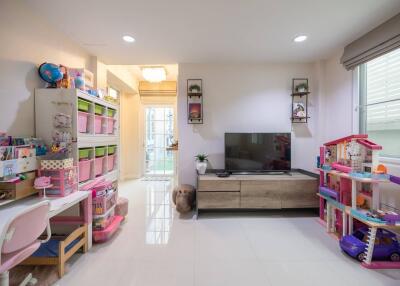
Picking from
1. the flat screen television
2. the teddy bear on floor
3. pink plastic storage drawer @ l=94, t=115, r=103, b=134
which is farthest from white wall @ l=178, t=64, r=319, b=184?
pink plastic storage drawer @ l=94, t=115, r=103, b=134

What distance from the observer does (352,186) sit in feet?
6.72

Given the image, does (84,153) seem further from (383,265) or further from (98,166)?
(383,265)

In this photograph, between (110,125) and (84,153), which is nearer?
(84,153)

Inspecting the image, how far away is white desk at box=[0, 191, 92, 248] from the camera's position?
4.47 ft

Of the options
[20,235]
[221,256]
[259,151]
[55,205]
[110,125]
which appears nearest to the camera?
[20,235]

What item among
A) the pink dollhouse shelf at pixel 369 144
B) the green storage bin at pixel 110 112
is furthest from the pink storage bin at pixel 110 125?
the pink dollhouse shelf at pixel 369 144

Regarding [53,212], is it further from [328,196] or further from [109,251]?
[328,196]

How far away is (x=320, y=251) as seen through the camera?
6.64ft

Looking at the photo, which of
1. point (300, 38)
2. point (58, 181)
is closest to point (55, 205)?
point (58, 181)

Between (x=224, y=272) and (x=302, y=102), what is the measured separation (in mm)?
2817

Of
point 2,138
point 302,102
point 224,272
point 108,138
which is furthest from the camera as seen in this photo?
point 302,102

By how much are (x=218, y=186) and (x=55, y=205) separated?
187cm

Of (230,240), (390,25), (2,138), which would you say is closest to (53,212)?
(2,138)

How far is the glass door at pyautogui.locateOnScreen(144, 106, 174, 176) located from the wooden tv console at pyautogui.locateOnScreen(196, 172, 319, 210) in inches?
109
